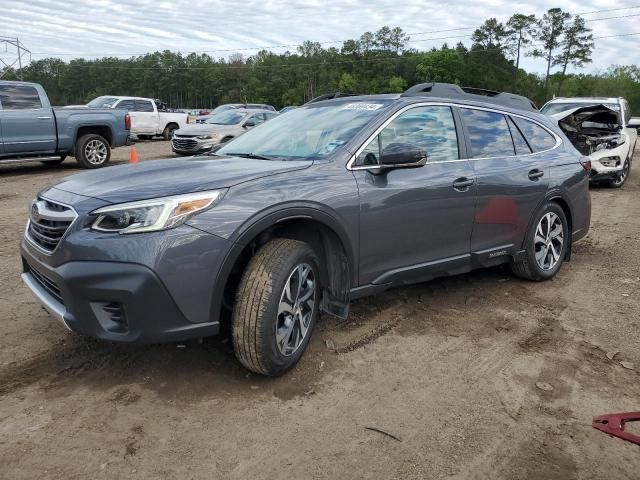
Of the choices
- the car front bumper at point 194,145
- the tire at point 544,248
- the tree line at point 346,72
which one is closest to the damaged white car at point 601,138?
the tire at point 544,248

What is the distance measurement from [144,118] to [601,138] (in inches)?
687

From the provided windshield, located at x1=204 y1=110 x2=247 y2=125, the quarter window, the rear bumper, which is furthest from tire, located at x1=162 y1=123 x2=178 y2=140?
the rear bumper

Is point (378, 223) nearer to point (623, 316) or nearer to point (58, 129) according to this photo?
point (623, 316)

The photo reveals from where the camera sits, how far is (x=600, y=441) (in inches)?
111

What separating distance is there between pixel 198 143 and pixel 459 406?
13324mm

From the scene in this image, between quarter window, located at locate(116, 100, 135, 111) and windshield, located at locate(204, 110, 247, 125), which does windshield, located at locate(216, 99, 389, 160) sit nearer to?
windshield, located at locate(204, 110, 247, 125)

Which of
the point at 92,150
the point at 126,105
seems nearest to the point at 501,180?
the point at 92,150

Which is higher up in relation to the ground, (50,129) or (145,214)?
(50,129)

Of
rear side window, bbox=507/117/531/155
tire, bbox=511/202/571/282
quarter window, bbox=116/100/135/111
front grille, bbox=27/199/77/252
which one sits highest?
quarter window, bbox=116/100/135/111

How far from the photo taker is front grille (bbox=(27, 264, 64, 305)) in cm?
308

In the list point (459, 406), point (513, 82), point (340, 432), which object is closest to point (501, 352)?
point (459, 406)

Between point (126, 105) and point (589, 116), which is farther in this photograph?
point (126, 105)

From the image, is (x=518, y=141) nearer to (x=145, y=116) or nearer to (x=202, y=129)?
(x=202, y=129)

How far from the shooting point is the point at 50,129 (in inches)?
482
